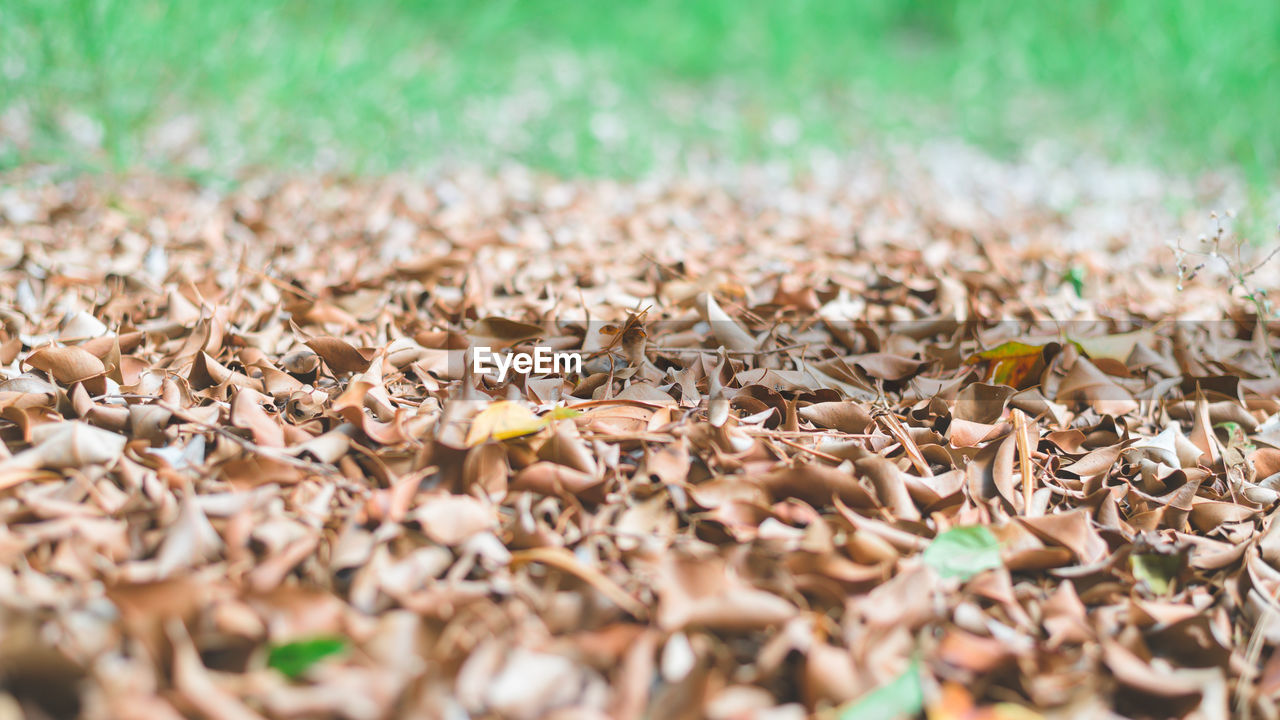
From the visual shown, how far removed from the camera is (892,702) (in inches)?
22.9

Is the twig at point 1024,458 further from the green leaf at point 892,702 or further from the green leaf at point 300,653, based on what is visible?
the green leaf at point 300,653

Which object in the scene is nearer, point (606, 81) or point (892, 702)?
point (892, 702)

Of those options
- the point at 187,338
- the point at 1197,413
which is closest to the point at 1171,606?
the point at 1197,413

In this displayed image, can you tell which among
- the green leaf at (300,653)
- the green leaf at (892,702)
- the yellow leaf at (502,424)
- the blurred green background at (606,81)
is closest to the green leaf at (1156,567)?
the green leaf at (892,702)

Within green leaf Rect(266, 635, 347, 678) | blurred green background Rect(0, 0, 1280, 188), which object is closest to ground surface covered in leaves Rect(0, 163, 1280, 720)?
green leaf Rect(266, 635, 347, 678)

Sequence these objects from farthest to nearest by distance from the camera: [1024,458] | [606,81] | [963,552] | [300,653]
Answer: [606,81], [1024,458], [963,552], [300,653]

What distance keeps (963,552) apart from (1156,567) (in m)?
0.20

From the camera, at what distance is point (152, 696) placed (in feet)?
1.77

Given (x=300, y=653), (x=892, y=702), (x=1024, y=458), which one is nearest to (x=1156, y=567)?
(x=1024, y=458)

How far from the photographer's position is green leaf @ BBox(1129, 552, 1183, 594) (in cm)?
76

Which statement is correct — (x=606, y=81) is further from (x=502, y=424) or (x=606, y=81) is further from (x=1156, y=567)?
(x=1156, y=567)

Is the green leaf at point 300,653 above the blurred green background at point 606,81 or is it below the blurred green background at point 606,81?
below

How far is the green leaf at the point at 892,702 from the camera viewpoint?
0.57m

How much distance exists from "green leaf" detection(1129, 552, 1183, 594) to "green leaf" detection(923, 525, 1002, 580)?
0.46ft
